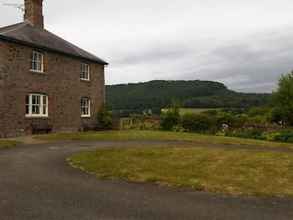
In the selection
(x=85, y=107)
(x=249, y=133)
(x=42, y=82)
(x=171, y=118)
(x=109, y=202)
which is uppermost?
(x=42, y=82)

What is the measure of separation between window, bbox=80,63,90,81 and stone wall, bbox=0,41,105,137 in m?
0.38

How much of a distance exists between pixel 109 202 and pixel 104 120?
22.6m

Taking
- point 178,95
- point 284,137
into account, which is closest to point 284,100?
point 284,137

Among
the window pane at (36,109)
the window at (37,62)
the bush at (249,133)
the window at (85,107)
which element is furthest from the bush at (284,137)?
the window at (37,62)

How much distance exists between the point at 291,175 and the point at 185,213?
457 cm

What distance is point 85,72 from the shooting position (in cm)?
2872

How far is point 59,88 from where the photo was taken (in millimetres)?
25547

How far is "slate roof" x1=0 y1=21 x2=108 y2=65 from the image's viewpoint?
21.7 metres

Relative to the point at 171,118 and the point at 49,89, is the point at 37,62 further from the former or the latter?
the point at 171,118

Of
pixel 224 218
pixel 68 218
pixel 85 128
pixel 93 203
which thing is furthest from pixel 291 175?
pixel 85 128

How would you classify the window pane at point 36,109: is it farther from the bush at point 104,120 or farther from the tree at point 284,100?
the tree at point 284,100

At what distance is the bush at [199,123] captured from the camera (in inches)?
1090

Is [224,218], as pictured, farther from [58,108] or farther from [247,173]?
[58,108]

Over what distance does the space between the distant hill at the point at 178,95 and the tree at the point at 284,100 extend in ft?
64.8
